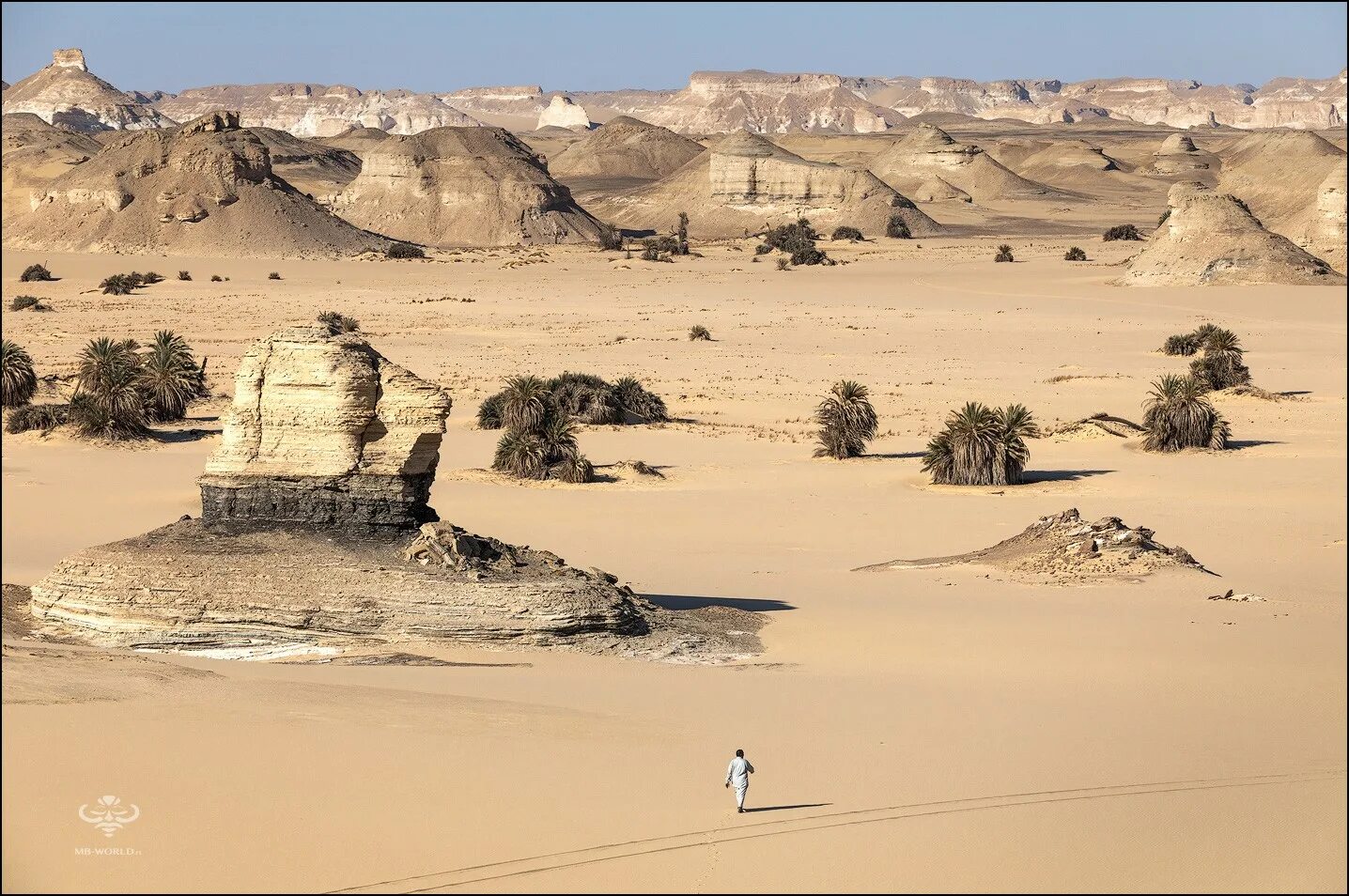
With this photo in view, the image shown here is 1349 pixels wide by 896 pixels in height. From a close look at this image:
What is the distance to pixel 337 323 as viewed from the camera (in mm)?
41188

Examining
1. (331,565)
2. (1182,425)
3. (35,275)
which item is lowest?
(331,565)

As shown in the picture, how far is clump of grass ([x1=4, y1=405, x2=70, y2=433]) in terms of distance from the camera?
31359 millimetres

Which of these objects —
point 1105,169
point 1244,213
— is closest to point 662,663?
point 1244,213

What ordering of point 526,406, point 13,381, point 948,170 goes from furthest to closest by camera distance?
point 948,170 → point 13,381 → point 526,406

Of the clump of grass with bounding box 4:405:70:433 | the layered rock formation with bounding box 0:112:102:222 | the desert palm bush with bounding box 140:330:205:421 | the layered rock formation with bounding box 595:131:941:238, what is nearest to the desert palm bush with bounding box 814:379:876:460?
the desert palm bush with bounding box 140:330:205:421

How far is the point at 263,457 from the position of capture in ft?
54.3

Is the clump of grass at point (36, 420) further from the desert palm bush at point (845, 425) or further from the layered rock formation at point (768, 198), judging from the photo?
the layered rock formation at point (768, 198)

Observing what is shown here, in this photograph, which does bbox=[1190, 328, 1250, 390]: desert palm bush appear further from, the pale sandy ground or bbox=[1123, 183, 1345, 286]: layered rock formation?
bbox=[1123, 183, 1345, 286]: layered rock formation

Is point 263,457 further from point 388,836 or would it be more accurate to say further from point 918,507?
point 918,507

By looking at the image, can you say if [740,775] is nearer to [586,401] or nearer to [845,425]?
[845,425]

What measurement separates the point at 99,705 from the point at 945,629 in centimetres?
873

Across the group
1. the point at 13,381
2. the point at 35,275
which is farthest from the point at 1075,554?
the point at 35,275

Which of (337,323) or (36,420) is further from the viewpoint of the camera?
(337,323)
